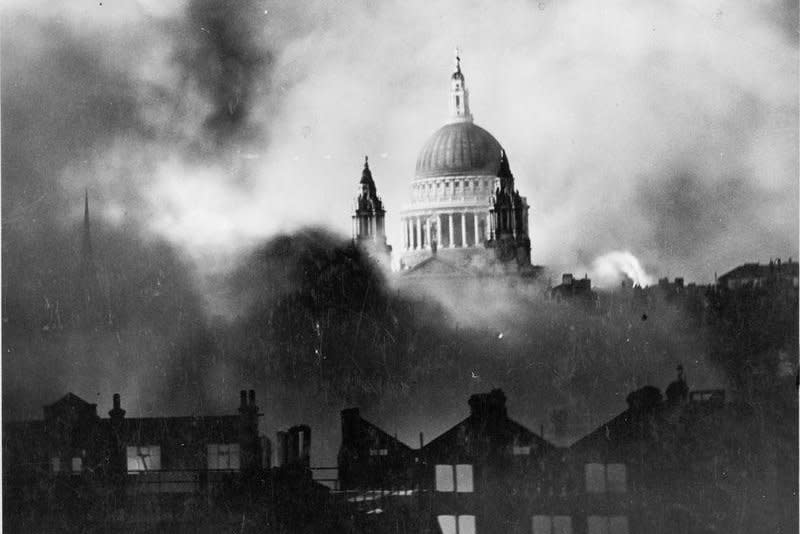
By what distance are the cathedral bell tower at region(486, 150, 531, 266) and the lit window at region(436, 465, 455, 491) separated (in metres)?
0.93

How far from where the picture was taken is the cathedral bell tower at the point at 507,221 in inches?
225

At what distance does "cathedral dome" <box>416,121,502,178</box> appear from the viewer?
5.63 metres

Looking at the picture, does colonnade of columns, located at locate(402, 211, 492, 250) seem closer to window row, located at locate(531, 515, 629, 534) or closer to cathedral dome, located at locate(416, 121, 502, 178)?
cathedral dome, located at locate(416, 121, 502, 178)

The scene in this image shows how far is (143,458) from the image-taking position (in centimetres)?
591

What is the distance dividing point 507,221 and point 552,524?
1296 millimetres

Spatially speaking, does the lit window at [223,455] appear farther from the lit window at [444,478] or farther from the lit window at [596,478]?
the lit window at [596,478]

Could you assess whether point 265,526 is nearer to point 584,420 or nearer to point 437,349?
point 437,349

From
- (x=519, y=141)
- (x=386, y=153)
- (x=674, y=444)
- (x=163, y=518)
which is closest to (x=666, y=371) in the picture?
(x=674, y=444)

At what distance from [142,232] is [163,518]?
Answer: 1259 mm

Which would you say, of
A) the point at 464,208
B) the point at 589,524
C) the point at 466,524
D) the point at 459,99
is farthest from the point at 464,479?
the point at 459,99

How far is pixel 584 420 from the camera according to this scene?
5637mm

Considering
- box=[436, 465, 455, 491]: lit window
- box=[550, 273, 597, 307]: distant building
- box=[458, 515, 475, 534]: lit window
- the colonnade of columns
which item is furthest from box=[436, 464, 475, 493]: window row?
the colonnade of columns

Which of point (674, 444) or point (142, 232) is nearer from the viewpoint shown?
point (674, 444)

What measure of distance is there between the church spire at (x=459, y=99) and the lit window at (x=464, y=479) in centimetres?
148
